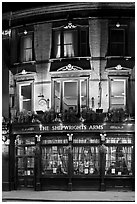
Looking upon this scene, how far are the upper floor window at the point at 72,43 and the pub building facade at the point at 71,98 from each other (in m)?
0.03

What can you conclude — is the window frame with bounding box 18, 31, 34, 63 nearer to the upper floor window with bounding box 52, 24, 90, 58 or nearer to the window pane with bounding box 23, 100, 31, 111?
the upper floor window with bounding box 52, 24, 90, 58

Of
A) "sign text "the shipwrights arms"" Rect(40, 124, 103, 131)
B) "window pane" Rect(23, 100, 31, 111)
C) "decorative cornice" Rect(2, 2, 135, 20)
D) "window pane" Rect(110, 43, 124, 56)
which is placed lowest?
"sign text "the shipwrights arms"" Rect(40, 124, 103, 131)

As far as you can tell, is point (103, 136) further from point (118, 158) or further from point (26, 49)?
point (26, 49)

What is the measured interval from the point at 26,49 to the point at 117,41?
301 centimetres

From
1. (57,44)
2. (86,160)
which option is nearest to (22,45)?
(57,44)

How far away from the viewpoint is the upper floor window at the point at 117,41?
1352 cm

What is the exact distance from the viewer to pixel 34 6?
13.9 m

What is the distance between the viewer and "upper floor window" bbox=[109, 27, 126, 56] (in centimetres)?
1352

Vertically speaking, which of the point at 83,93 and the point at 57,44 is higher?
the point at 57,44

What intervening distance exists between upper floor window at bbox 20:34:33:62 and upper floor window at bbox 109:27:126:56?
2640 mm

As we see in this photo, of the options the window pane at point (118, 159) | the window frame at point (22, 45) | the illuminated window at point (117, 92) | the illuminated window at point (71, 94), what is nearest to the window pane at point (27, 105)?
the illuminated window at point (71, 94)

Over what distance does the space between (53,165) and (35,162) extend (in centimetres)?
58

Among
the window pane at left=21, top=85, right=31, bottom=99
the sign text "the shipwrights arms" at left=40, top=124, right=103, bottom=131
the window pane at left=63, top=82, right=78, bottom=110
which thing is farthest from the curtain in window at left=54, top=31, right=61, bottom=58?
the sign text "the shipwrights arms" at left=40, top=124, right=103, bottom=131

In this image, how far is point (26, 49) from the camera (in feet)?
46.3
